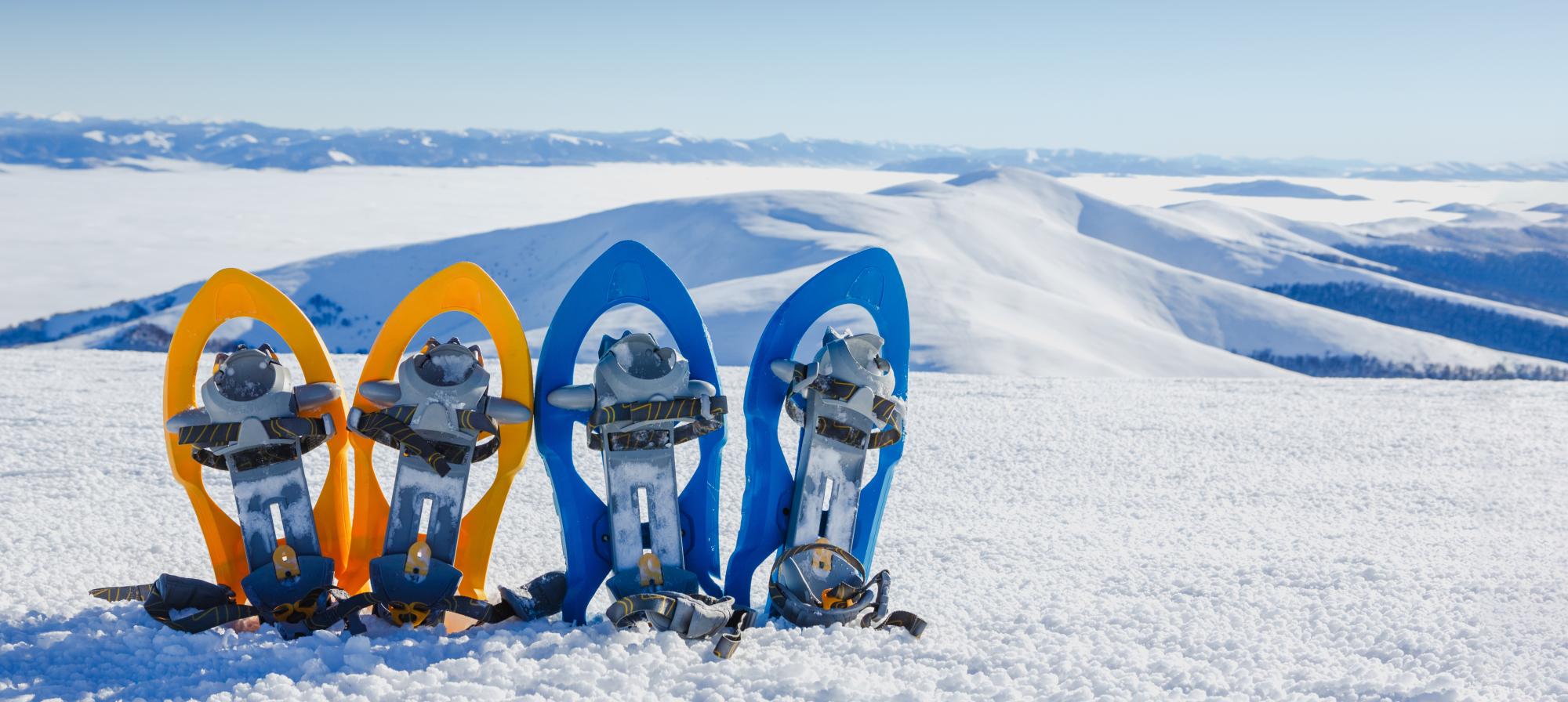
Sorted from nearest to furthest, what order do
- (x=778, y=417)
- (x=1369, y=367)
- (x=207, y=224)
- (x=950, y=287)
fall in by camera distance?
(x=778, y=417), (x=950, y=287), (x=1369, y=367), (x=207, y=224)

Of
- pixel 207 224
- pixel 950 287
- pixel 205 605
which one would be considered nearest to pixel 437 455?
pixel 205 605

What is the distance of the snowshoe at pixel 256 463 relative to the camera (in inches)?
119

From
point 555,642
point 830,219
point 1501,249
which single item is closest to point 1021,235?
point 830,219

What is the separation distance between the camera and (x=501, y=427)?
3363 mm

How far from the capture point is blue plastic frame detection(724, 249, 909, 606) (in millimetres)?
3541

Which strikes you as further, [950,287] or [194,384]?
[950,287]

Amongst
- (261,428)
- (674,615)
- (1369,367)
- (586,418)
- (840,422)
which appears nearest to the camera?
(674,615)

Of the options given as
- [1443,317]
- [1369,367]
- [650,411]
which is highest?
[650,411]

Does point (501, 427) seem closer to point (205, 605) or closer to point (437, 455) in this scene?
point (437, 455)

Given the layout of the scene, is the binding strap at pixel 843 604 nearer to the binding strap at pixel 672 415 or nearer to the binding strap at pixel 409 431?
the binding strap at pixel 672 415

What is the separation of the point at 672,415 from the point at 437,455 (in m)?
0.80

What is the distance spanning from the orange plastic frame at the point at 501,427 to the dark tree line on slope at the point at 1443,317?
8423 centimetres

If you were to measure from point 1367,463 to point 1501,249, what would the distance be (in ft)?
489

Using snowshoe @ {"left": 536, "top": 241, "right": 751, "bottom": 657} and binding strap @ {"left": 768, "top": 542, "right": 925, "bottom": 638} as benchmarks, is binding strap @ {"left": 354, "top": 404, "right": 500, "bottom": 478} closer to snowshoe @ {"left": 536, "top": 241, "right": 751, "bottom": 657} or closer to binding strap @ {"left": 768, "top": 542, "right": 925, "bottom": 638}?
snowshoe @ {"left": 536, "top": 241, "right": 751, "bottom": 657}
